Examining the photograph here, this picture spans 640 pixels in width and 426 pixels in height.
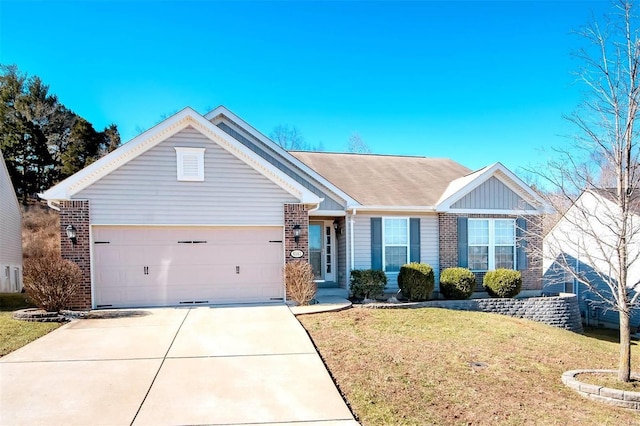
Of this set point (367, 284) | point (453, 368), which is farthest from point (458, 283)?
point (453, 368)

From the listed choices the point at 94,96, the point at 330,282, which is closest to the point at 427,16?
the point at 330,282

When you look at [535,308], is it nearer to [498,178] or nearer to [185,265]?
[498,178]

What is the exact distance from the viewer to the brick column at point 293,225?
11.3 metres

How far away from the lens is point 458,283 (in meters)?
12.7

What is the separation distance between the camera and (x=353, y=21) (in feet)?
46.1

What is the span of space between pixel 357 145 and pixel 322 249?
A: 21.6 metres

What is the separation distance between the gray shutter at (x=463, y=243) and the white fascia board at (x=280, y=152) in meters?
3.77

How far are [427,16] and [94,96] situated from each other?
27.9 meters

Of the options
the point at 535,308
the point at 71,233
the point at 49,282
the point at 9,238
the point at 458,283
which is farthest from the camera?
the point at 9,238

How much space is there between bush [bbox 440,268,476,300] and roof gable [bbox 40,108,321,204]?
4.99m

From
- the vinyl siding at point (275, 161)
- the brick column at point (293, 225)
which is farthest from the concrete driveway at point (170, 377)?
the vinyl siding at point (275, 161)

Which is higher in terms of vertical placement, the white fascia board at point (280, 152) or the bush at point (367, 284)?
the white fascia board at point (280, 152)

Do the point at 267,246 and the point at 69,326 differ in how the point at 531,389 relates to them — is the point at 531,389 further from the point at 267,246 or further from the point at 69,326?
the point at 69,326

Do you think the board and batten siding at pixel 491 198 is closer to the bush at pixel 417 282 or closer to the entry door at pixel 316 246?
the bush at pixel 417 282
